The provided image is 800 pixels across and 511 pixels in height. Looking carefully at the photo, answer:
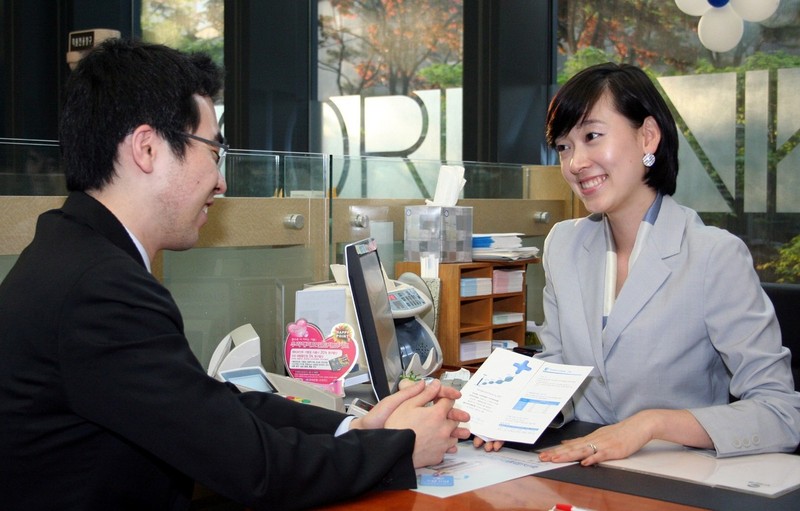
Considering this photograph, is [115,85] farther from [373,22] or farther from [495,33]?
[373,22]

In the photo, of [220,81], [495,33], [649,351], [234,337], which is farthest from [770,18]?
[220,81]

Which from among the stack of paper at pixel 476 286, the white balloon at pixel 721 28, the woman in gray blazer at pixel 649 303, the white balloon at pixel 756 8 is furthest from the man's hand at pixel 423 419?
the white balloon at pixel 721 28

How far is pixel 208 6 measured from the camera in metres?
7.14

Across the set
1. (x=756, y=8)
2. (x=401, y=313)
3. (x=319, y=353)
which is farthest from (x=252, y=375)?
(x=756, y=8)

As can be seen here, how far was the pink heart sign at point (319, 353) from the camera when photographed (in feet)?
7.72

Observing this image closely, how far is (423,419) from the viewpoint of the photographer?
1590 millimetres

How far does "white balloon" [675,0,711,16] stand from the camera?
438cm

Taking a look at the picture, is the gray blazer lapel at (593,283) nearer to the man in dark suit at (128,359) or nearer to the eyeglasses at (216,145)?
the man in dark suit at (128,359)

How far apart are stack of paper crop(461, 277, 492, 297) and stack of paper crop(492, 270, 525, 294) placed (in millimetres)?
62

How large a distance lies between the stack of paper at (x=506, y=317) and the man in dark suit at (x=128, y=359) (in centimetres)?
190

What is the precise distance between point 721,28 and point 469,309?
216 centimetres

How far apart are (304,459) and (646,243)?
3.58 feet

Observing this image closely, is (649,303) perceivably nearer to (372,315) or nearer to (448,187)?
(372,315)

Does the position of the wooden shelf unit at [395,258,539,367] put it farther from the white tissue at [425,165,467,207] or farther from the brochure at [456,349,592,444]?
the brochure at [456,349,592,444]
